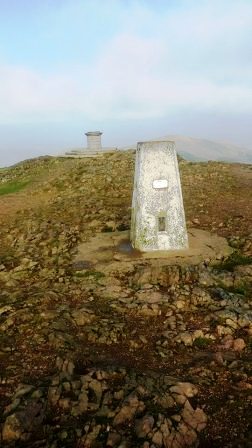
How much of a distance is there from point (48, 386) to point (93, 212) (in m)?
9.83

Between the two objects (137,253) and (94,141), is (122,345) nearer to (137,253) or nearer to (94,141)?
(137,253)

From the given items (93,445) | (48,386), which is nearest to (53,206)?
(48,386)

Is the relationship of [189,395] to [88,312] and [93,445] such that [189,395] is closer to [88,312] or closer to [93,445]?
[93,445]

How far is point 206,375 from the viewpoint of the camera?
263 inches

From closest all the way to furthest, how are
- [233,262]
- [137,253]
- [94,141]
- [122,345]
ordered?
1. [122,345]
2. [233,262]
3. [137,253]
4. [94,141]

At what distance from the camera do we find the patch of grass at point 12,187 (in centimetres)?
2088

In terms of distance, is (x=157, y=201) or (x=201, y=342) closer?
(x=201, y=342)

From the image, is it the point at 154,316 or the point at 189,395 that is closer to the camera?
the point at 189,395

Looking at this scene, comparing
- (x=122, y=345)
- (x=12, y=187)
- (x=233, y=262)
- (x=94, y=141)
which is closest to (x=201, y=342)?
(x=122, y=345)

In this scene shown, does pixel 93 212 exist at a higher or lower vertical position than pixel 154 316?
higher

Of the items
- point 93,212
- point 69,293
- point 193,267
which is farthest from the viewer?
point 93,212

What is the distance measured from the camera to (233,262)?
10.7 metres

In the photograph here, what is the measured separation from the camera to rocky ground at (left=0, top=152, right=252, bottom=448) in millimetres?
5578

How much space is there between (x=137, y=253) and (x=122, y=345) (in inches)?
151
